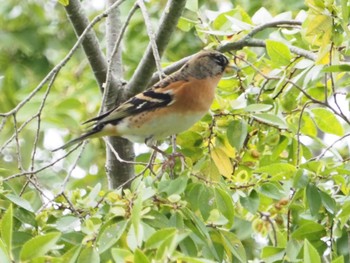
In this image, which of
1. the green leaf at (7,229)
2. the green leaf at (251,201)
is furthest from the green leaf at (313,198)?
the green leaf at (7,229)

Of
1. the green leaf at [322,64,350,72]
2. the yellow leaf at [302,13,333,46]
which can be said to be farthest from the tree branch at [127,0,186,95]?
the green leaf at [322,64,350,72]

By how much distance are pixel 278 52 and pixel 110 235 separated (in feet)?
4.51

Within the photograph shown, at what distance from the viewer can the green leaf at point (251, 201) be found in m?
3.51

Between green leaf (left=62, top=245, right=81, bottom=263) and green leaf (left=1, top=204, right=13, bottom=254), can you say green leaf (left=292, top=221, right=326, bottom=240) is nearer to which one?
green leaf (left=62, top=245, right=81, bottom=263)

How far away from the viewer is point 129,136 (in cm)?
442

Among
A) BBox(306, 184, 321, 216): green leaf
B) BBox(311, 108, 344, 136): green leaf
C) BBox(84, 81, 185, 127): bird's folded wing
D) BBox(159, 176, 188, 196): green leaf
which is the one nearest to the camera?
BBox(159, 176, 188, 196): green leaf

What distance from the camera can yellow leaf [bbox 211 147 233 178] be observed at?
3.76m

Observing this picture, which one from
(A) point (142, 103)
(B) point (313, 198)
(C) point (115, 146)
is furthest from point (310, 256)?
(C) point (115, 146)

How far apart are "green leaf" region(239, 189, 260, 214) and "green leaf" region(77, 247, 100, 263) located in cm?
76

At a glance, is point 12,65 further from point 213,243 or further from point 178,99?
point 213,243

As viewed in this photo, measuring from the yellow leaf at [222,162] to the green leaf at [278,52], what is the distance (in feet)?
1.65

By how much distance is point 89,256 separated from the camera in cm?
298

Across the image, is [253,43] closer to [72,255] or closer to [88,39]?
[88,39]

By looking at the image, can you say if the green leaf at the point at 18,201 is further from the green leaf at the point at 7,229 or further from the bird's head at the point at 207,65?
the bird's head at the point at 207,65
